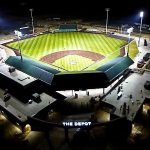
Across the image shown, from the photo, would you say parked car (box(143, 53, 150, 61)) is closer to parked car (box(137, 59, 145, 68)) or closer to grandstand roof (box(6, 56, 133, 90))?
parked car (box(137, 59, 145, 68))

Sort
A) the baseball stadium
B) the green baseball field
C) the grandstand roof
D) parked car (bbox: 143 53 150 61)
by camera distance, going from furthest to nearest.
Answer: the green baseball field
parked car (bbox: 143 53 150 61)
the baseball stadium
the grandstand roof

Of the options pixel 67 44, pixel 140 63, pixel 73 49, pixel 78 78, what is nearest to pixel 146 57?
pixel 140 63

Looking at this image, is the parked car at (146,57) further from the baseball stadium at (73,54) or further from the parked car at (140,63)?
the baseball stadium at (73,54)

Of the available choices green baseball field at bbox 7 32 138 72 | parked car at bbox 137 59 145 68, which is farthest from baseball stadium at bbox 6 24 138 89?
parked car at bbox 137 59 145 68

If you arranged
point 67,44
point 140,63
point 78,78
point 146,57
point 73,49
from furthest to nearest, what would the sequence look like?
point 67,44 → point 73,49 → point 146,57 → point 140,63 → point 78,78

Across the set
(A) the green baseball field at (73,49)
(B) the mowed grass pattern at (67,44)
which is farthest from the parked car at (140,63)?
(B) the mowed grass pattern at (67,44)

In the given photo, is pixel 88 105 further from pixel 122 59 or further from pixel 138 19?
pixel 138 19

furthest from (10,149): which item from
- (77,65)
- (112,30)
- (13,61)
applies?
(112,30)

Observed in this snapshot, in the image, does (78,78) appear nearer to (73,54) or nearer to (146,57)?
(73,54)
